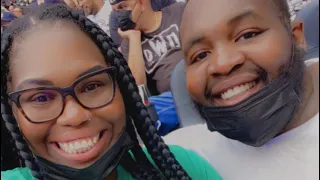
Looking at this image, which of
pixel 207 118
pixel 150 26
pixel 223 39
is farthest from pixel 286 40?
pixel 150 26

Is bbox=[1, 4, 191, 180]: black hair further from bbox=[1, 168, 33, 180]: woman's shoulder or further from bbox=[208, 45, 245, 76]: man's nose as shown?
bbox=[208, 45, 245, 76]: man's nose

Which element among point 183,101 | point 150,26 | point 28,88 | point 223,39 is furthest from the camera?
point 183,101

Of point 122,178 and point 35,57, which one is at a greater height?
point 35,57

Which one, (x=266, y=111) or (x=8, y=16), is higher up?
(x=8, y=16)

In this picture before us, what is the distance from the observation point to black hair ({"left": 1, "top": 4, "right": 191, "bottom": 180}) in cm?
94

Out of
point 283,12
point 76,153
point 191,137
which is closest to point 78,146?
point 76,153

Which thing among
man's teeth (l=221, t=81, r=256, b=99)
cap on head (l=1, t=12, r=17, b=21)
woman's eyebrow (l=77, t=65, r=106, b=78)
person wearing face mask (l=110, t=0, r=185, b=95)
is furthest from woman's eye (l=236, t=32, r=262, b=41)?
cap on head (l=1, t=12, r=17, b=21)

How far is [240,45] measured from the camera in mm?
991

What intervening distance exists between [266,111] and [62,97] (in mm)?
494

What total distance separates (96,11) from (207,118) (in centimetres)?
44

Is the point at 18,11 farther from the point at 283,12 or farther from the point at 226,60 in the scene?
the point at 283,12

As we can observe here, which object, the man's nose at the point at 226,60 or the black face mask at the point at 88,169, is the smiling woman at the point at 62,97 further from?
the man's nose at the point at 226,60

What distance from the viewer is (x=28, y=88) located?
89 centimetres

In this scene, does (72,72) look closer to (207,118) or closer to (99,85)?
(99,85)
